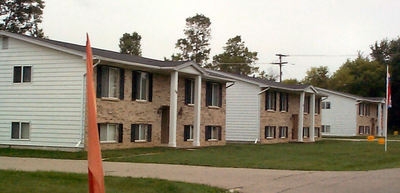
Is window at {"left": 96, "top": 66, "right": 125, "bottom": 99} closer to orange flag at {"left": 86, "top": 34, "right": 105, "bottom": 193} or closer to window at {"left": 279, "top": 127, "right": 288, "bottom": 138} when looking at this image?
window at {"left": 279, "top": 127, "right": 288, "bottom": 138}

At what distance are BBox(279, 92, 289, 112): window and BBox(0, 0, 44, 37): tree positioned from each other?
77.3 feet

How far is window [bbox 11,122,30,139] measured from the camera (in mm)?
27156

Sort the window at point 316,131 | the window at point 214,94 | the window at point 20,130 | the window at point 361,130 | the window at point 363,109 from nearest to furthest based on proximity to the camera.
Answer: the window at point 20,130 < the window at point 214,94 < the window at point 316,131 < the window at point 363,109 < the window at point 361,130

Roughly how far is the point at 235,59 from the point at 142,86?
151 feet

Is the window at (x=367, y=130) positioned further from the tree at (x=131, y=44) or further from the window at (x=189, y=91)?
the window at (x=189, y=91)

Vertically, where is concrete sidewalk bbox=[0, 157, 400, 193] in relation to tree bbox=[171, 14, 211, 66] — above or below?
below

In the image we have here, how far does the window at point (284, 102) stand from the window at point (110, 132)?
20.2m

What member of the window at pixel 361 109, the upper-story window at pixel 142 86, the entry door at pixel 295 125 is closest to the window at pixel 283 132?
the entry door at pixel 295 125

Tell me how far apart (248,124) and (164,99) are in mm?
11140

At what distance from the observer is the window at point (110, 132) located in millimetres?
27562

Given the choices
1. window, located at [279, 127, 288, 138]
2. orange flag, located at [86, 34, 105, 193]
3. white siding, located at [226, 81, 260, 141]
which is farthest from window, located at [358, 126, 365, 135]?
orange flag, located at [86, 34, 105, 193]

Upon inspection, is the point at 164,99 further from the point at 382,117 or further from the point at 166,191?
the point at 382,117

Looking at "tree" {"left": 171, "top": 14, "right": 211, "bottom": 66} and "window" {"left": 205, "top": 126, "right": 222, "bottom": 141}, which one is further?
"tree" {"left": 171, "top": 14, "right": 211, "bottom": 66}

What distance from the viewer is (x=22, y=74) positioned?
27656mm
